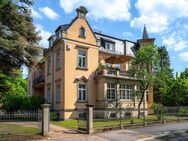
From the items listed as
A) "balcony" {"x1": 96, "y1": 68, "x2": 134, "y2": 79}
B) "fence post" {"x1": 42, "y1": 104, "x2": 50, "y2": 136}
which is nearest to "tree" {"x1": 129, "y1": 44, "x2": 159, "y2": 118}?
"balcony" {"x1": 96, "y1": 68, "x2": 134, "y2": 79}

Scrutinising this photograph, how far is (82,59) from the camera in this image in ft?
105

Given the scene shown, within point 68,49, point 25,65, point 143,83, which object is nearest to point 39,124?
point 25,65

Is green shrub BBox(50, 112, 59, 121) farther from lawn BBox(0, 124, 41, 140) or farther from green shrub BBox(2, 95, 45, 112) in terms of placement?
lawn BBox(0, 124, 41, 140)

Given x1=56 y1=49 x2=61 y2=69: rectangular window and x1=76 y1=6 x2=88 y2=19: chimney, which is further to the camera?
x1=56 y1=49 x2=61 y2=69: rectangular window

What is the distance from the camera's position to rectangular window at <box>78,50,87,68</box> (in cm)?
3183

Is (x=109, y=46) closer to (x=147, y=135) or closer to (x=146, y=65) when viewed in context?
(x=146, y=65)

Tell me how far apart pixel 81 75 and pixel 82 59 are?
1.83m

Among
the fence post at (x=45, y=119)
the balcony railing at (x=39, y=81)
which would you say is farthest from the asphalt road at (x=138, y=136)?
the balcony railing at (x=39, y=81)

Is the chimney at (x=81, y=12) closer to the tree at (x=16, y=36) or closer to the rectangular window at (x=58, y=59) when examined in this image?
the rectangular window at (x=58, y=59)

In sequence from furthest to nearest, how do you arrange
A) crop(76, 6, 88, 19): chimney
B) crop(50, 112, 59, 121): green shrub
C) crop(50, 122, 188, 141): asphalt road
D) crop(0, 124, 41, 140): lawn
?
crop(76, 6, 88, 19): chimney, crop(50, 112, 59, 121): green shrub, crop(50, 122, 188, 141): asphalt road, crop(0, 124, 41, 140): lawn

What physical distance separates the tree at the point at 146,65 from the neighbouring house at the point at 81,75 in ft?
7.10

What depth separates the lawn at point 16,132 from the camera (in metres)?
16.2

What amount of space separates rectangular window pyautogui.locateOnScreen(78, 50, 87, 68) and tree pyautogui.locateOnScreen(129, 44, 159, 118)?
5.15m

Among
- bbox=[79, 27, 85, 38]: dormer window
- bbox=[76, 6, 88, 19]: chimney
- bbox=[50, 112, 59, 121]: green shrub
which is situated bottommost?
bbox=[50, 112, 59, 121]: green shrub
